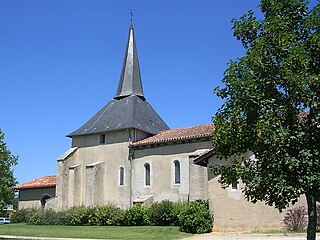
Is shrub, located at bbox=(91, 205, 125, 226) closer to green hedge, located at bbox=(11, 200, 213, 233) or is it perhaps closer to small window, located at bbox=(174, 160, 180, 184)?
green hedge, located at bbox=(11, 200, 213, 233)

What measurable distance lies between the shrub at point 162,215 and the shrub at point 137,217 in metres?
0.61

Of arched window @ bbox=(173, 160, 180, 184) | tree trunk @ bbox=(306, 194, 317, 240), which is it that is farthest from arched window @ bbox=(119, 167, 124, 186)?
tree trunk @ bbox=(306, 194, 317, 240)

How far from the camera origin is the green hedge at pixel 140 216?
2150 cm

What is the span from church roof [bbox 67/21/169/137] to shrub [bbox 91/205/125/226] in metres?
7.56

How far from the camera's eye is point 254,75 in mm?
9688

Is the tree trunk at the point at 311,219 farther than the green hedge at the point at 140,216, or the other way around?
the green hedge at the point at 140,216

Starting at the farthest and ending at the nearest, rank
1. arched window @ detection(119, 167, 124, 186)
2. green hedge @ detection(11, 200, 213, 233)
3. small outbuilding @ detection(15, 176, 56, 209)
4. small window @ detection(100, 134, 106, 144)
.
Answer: small outbuilding @ detection(15, 176, 56, 209)
small window @ detection(100, 134, 106, 144)
arched window @ detection(119, 167, 124, 186)
green hedge @ detection(11, 200, 213, 233)

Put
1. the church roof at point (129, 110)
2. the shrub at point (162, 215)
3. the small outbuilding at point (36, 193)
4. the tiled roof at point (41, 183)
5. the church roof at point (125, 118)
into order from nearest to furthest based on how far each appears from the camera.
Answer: the shrub at point (162, 215)
the church roof at point (125, 118)
the church roof at point (129, 110)
the small outbuilding at point (36, 193)
the tiled roof at point (41, 183)

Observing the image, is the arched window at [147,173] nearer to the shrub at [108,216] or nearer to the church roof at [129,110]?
the church roof at [129,110]

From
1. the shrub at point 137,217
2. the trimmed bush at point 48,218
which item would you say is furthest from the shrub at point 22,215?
the shrub at point 137,217

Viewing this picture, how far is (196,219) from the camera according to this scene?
69.5 ft

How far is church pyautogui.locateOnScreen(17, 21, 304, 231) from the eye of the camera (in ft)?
104

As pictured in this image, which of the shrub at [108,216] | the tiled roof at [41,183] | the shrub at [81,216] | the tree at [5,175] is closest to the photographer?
the tree at [5,175]

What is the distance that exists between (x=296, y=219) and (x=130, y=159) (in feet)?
58.8
